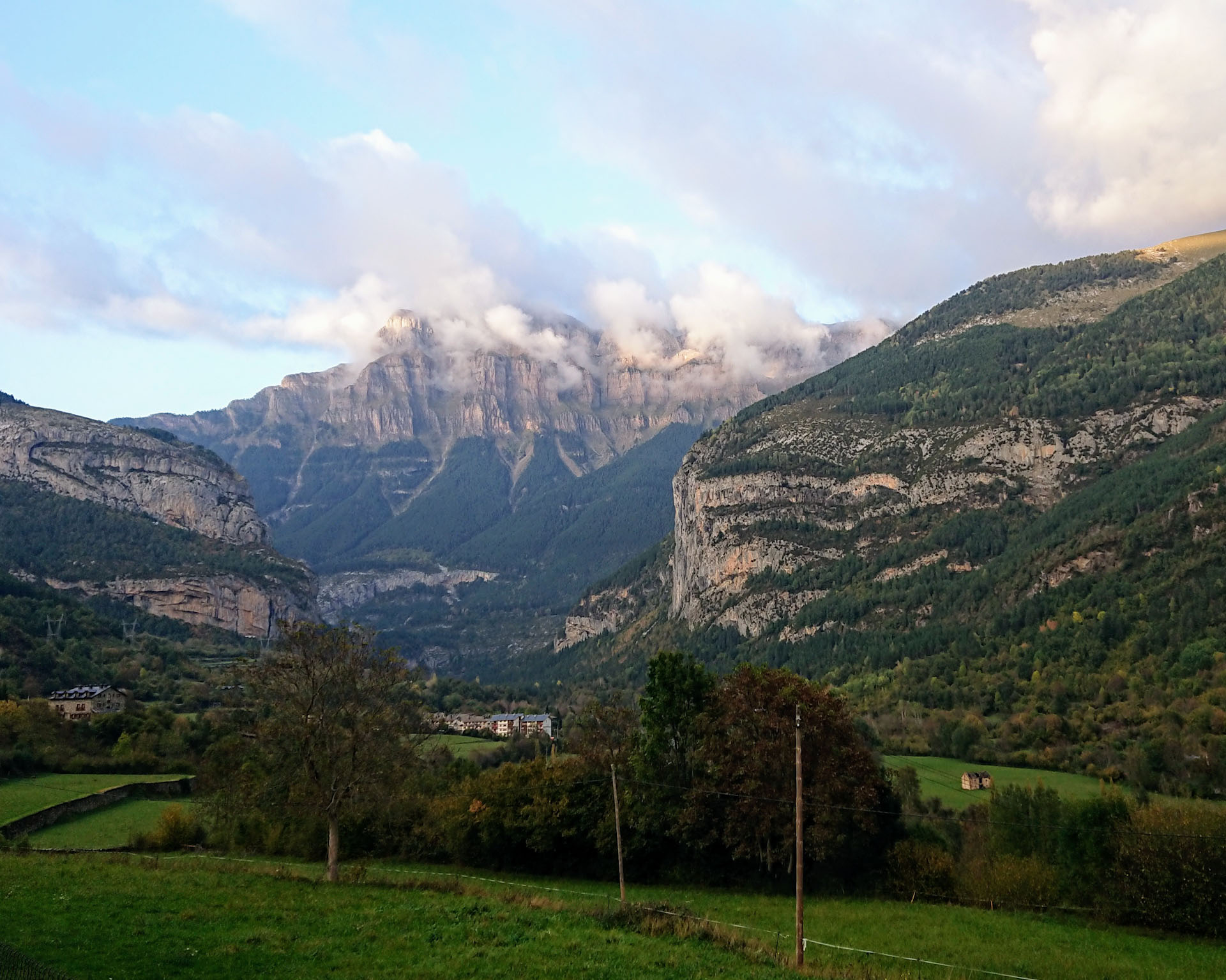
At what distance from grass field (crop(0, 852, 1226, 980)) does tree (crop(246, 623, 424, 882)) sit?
3752 millimetres

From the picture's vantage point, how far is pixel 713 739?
54938 millimetres

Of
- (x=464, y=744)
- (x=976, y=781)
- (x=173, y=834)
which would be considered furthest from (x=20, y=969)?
(x=464, y=744)

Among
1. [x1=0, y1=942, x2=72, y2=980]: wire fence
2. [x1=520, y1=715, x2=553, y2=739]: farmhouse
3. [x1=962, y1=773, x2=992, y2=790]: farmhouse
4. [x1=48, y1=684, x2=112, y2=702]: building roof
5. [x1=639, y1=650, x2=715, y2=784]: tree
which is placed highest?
[x1=639, y1=650, x2=715, y2=784]: tree

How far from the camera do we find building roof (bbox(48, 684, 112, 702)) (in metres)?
112

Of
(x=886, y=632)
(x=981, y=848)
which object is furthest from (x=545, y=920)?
(x=886, y=632)

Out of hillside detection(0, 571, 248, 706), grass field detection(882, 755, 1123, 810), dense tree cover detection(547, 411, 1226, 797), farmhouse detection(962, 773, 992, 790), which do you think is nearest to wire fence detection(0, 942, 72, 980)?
grass field detection(882, 755, 1123, 810)

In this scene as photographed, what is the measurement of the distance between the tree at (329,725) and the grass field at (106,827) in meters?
20.2

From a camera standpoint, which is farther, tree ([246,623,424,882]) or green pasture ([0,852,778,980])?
tree ([246,623,424,882])

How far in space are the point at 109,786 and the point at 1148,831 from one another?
7408 centimetres

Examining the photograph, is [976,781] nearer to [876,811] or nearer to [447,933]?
[876,811]

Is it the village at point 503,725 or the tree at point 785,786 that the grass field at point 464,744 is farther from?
the tree at point 785,786

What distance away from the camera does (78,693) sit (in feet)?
376

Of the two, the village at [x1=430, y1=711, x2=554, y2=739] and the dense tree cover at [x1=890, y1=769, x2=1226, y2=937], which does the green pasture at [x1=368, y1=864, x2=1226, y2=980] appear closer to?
the dense tree cover at [x1=890, y1=769, x2=1226, y2=937]

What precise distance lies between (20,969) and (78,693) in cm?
10917
